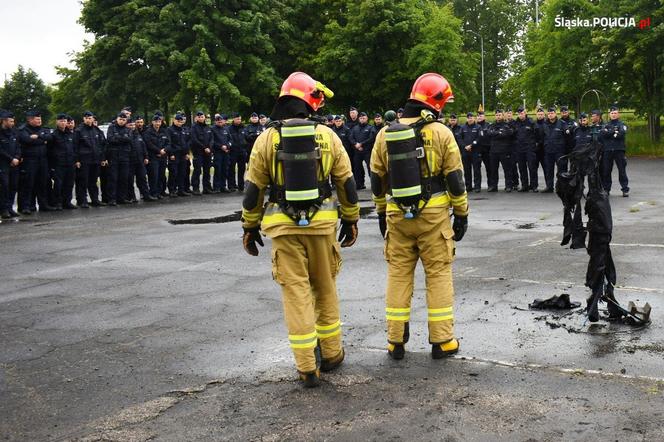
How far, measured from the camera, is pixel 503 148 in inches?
811

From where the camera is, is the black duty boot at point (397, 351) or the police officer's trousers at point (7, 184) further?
the police officer's trousers at point (7, 184)

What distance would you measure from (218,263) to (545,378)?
6.06m

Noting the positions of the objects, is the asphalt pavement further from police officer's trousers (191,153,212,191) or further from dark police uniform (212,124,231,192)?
dark police uniform (212,124,231,192)

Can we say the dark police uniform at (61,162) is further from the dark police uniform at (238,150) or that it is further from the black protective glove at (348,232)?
the black protective glove at (348,232)

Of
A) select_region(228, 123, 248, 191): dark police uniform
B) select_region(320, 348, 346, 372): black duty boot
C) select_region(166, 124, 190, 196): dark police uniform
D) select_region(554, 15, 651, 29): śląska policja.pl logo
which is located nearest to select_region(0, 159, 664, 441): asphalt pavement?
select_region(320, 348, 346, 372): black duty boot

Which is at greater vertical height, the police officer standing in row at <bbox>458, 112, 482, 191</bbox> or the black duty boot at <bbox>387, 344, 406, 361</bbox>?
the police officer standing in row at <bbox>458, 112, 482, 191</bbox>

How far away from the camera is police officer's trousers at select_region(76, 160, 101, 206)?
61.9 feet

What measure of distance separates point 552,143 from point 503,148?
158 centimetres

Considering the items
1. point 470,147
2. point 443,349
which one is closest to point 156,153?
point 470,147

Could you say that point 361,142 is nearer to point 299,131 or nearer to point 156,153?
point 156,153

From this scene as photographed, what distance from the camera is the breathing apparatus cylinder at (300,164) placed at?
18.3ft

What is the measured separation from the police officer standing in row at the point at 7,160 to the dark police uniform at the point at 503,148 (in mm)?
11704

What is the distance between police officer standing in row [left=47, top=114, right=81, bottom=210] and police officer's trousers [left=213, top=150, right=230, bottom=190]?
4.56 meters

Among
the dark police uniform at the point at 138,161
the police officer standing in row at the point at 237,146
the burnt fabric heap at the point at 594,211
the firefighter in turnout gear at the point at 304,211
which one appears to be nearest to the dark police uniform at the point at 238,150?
the police officer standing in row at the point at 237,146
